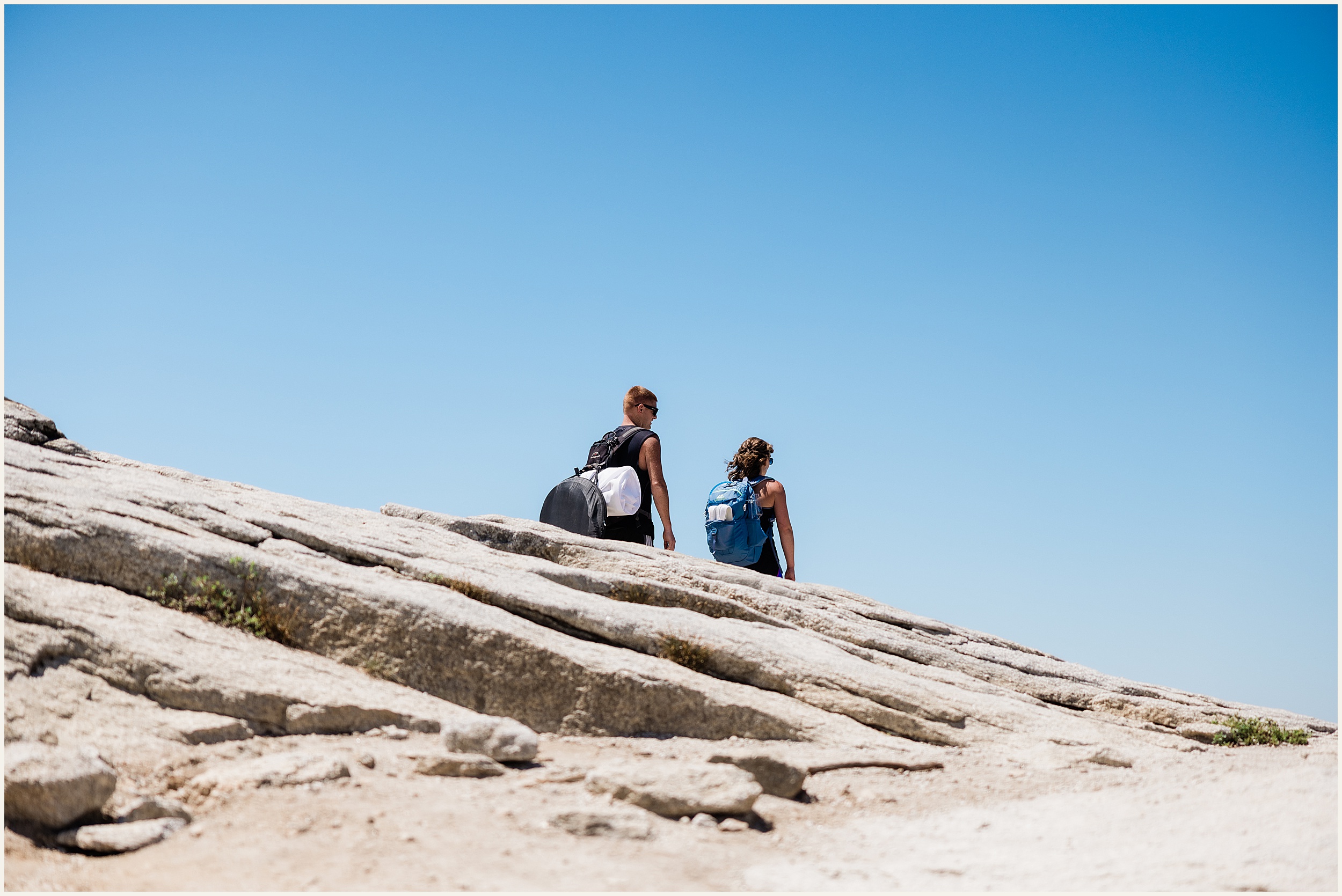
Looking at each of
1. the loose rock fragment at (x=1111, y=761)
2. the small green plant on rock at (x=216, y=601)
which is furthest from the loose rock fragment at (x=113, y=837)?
the loose rock fragment at (x=1111, y=761)

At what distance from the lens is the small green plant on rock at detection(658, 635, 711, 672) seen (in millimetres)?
10578

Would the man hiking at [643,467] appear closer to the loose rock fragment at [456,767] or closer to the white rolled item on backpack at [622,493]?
the white rolled item on backpack at [622,493]

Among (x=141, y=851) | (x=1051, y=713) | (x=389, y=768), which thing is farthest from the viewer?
(x=1051, y=713)

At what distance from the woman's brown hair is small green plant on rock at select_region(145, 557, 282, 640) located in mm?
8011

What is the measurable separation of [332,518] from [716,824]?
8.09 meters

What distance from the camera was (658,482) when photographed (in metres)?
15.3

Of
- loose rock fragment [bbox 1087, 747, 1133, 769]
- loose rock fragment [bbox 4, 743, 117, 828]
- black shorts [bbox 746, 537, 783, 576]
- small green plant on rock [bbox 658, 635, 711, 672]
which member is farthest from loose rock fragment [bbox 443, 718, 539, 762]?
black shorts [bbox 746, 537, 783, 576]

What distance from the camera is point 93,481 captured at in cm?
1176

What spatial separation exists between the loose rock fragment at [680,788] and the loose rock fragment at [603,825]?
40 cm

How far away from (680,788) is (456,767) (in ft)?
6.14

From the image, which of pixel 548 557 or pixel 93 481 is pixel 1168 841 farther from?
pixel 93 481

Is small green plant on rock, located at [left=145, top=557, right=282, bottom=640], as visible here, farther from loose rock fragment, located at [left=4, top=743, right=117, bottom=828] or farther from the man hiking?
the man hiking

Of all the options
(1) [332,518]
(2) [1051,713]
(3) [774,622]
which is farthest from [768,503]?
(1) [332,518]

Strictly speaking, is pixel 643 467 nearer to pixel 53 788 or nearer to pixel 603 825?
pixel 603 825
